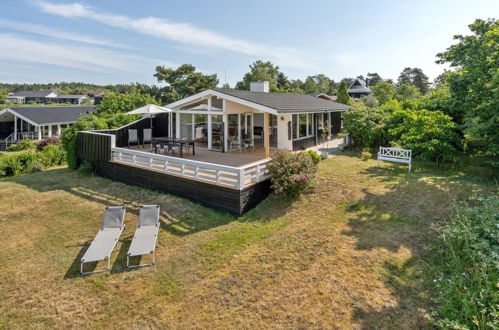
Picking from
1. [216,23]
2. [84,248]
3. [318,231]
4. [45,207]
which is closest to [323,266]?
[318,231]

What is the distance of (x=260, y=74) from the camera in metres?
48.2

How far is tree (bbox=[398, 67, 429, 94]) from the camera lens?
69.6 meters

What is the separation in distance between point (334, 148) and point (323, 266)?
1176 centimetres

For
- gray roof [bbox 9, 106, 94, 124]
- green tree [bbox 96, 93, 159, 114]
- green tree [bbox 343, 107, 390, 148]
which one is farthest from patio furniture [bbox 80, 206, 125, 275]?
gray roof [bbox 9, 106, 94, 124]

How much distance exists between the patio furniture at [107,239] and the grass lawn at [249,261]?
0.30m

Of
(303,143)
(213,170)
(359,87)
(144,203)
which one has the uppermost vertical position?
(359,87)

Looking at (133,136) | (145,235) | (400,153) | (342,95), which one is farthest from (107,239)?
(342,95)

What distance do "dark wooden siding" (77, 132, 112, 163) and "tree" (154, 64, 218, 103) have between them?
3180 centimetres

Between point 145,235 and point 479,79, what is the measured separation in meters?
12.4

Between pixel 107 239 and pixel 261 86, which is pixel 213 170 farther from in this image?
pixel 261 86

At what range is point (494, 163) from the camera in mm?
9836

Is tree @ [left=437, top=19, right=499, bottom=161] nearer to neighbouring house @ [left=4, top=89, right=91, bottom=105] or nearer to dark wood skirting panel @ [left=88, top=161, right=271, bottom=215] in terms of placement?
dark wood skirting panel @ [left=88, top=161, right=271, bottom=215]

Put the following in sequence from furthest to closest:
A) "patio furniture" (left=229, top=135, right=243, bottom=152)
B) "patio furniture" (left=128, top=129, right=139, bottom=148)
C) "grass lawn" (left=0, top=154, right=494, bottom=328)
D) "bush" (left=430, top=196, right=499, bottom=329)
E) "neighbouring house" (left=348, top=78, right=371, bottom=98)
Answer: "neighbouring house" (left=348, top=78, right=371, bottom=98)
"patio furniture" (left=128, top=129, right=139, bottom=148)
"patio furniture" (left=229, top=135, right=243, bottom=152)
"grass lawn" (left=0, top=154, right=494, bottom=328)
"bush" (left=430, top=196, right=499, bottom=329)

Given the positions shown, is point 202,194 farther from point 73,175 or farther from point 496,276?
point 73,175
